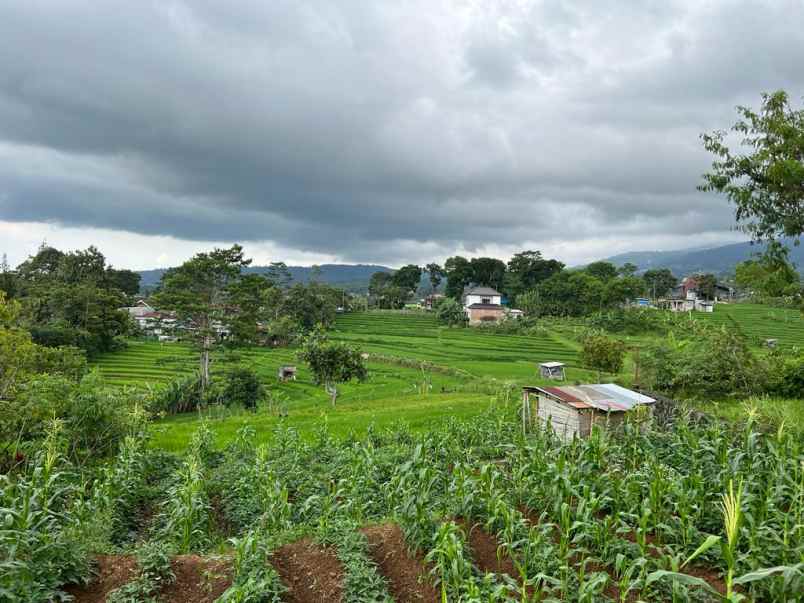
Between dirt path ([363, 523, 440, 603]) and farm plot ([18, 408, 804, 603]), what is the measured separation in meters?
0.02

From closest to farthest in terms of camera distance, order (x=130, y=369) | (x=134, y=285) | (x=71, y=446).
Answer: (x=71, y=446) → (x=130, y=369) → (x=134, y=285)

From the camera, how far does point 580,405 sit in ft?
37.0

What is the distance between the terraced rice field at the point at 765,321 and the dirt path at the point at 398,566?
38.2 m

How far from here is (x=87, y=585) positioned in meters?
5.16

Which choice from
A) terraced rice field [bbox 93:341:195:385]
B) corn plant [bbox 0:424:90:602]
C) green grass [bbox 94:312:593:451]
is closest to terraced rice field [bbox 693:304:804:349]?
green grass [bbox 94:312:593:451]

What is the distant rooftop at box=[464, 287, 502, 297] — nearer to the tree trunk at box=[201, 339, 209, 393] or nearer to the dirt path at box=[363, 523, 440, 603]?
the tree trunk at box=[201, 339, 209, 393]

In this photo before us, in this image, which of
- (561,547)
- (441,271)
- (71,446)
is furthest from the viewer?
(441,271)

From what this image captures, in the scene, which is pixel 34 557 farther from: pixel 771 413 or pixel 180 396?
pixel 180 396

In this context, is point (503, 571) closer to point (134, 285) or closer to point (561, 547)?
point (561, 547)

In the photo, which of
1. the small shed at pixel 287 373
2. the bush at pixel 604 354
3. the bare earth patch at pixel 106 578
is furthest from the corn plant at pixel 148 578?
the small shed at pixel 287 373

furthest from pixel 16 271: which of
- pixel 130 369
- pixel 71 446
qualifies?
pixel 71 446

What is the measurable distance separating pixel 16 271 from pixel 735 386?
79.4 m

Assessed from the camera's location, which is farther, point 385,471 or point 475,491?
point 385,471

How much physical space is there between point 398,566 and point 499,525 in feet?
4.59
